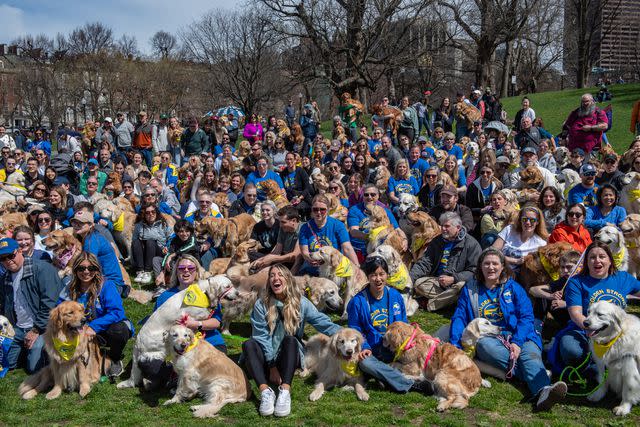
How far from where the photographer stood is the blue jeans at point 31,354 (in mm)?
5324

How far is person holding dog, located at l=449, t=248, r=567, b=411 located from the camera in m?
4.79

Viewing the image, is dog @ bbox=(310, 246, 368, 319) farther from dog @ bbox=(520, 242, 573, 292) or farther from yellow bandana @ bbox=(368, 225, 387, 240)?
dog @ bbox=(520, 242, 573, 292)

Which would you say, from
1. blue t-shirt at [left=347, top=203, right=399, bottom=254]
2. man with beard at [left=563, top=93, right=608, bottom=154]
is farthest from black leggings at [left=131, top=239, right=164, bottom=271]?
man with beard at [left=563, top=93, right=608, bottom=154]

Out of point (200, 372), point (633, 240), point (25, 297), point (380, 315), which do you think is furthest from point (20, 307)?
point (633, 240)

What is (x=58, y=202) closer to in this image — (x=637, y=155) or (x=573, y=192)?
(x=573, y=192)

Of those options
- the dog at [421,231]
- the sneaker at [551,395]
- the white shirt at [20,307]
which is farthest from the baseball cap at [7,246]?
the sneaker at [551,395]

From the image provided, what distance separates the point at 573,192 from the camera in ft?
25.9

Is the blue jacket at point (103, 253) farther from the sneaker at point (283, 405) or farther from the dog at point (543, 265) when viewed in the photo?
the dog at point (543, 265)

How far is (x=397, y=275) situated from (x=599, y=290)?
2.24 meters

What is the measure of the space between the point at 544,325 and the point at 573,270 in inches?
39.4

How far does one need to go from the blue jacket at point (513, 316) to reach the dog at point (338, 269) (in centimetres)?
170

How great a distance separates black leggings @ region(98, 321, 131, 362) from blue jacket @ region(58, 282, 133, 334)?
4 centimetres

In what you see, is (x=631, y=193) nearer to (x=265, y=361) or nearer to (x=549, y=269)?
(x=549, y=269)

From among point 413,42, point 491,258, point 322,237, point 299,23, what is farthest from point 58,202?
point 413,42
